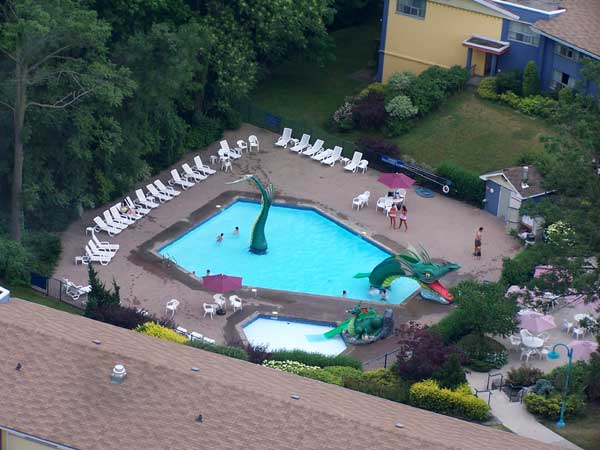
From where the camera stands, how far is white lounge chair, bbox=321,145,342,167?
203 feet

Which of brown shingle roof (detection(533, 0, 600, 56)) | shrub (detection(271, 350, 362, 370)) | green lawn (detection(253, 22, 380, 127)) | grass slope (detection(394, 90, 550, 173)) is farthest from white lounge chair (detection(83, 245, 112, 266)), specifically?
brown shingle roof (detection(533, 0, 600, 56))

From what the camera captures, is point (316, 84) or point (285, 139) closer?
point (285, 139)

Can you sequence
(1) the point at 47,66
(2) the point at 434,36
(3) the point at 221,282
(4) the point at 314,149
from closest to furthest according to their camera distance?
(3) the point at 221,282
(1) the point at 47,66
(4) the point at 314,149
(2) the point at 434,36

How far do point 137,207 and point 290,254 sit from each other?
7123 millimetres

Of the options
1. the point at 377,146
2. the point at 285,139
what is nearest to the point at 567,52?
the point at 377,146

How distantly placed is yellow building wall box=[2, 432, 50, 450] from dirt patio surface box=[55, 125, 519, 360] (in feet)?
43.2

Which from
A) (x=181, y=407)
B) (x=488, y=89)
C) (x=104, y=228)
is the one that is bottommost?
(x=104, y=228)

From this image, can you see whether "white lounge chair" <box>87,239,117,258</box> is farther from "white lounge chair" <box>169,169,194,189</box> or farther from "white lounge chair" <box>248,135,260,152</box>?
"white lounge chair" <box>248,135,260,152</box>

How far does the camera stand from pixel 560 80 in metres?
63.2

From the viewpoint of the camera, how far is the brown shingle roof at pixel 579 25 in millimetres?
61062

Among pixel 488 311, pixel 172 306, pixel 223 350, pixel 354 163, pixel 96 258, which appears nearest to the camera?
pixel 223 350

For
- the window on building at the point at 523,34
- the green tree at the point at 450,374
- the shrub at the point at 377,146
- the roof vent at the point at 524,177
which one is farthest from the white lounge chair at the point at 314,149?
the green tree at the point at 450,374

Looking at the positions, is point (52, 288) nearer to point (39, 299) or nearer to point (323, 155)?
point (39, 299)

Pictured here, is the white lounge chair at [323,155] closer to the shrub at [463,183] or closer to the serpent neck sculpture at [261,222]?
the shrub at [463,183]
